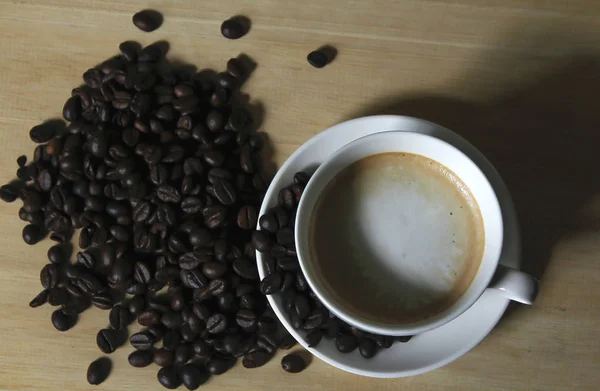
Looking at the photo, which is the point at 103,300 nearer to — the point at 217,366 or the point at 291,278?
the point at 217,366

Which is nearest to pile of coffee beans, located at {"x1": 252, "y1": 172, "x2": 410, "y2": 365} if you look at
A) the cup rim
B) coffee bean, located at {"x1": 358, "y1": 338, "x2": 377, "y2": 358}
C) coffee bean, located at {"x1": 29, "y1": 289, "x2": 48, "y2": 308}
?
coffee bean, located at {"x1": 358, "y1": 338, "x2": 377, "y2": 358}

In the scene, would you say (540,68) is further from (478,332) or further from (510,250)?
(478,332)

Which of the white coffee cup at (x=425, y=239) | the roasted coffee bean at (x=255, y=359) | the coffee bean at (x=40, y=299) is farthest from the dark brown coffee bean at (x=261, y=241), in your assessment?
the coffee bean at (x=40, y=299)

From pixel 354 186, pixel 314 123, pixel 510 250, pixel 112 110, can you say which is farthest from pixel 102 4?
pixel 510 250

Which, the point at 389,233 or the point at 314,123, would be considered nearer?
the point at 389,233

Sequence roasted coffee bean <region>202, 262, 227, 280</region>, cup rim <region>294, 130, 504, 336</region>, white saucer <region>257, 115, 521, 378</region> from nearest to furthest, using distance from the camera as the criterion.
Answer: cup rim <region>294, 130, 504, 336</region> → white saucer <region>257, 115, 521, 378</region> → roasted coffee bean <region>202, 262, 227, 280</region>

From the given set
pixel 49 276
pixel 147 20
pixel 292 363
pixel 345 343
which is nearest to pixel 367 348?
pixel 345 343

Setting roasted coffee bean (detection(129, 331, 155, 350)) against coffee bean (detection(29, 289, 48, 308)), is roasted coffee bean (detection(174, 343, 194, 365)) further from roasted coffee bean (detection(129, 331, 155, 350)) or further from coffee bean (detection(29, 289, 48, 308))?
coffee bean (detection(29, 289, 48, 308))
